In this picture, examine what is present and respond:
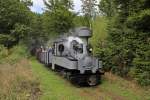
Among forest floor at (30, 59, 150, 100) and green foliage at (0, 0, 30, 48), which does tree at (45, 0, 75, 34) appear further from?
forest floor at (30, 59, 150, 100)

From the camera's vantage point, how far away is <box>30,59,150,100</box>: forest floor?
14.5 meters

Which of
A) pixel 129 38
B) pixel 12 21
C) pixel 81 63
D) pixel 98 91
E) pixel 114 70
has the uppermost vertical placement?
pixel 12 21

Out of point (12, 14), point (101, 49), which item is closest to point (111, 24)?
point (101, 49)

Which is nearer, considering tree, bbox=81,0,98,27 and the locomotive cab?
the locomotive cab

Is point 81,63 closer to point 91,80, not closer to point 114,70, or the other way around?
point 91,80

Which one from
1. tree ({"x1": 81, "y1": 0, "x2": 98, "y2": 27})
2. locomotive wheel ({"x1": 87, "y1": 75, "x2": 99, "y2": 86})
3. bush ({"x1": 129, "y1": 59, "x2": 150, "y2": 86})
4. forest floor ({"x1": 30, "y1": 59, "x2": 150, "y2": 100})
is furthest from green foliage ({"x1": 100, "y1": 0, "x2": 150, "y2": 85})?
tree ({"x1": 81, "y1": 0, "x2": 98, "y2": 27})

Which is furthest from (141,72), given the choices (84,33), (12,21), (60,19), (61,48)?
(12,21)

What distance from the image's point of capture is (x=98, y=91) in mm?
16344

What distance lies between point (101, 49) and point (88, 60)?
15.0ft

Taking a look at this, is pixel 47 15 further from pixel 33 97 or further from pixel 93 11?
pixel 33 97

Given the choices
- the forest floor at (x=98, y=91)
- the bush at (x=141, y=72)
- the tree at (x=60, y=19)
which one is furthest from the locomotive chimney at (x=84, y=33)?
the tree at (x=60, y=19)

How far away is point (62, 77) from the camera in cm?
2142

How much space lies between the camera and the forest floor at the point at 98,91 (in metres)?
14.5

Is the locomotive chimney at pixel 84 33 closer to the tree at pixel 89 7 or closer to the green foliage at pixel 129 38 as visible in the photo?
the green foliage at pixel 129 38
